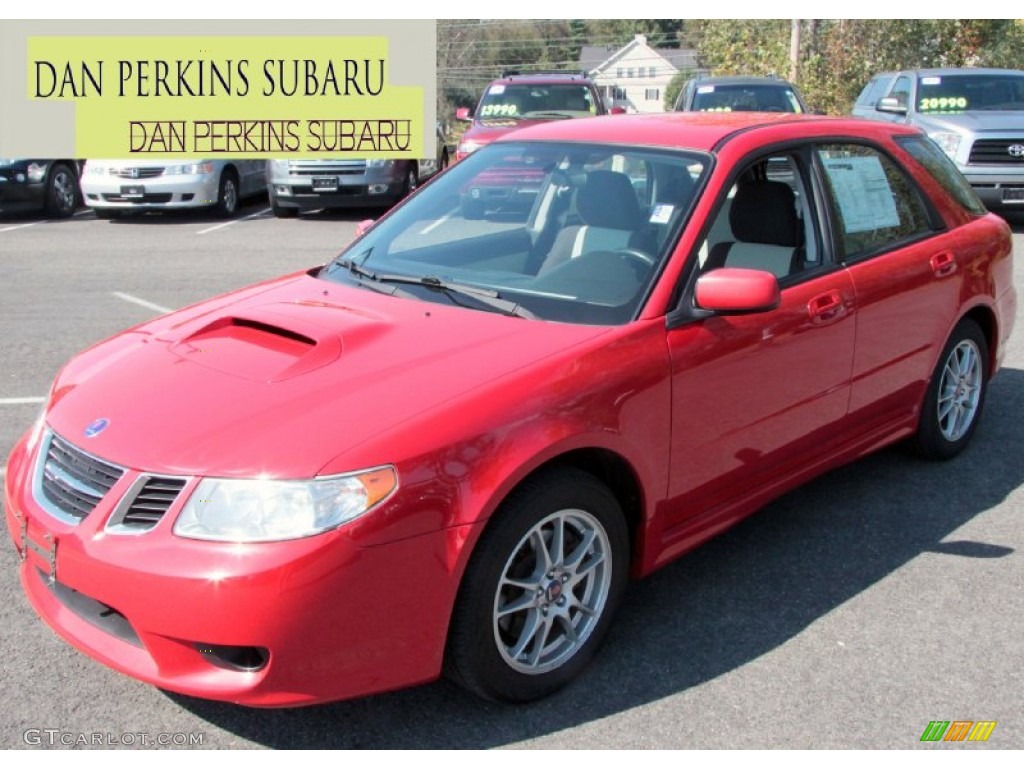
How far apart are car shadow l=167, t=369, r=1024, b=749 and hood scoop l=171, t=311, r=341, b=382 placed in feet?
3.35

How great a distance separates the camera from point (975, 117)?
14.1m

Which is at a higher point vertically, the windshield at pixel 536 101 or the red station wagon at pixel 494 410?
the windshield at pixel 536 101

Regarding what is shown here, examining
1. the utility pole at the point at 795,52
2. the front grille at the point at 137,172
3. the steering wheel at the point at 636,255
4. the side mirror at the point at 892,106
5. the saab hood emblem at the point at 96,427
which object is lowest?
the saab hood emblem at the point at 96,427

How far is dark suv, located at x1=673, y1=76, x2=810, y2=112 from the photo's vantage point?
16.5 m

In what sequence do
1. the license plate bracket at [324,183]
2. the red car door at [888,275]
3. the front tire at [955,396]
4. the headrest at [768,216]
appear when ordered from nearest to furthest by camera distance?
the headrest at [768,216]
the red car door at [888,275]
the front tire at [955,396]
the license plate bracket at [324,183]

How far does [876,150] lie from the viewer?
502 centimetres

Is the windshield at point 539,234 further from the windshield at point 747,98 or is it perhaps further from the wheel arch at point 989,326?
the windshield at point 747,98

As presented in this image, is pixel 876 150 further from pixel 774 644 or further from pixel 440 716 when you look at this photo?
pixel 440 716

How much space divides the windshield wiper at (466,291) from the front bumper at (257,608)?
3.38 ft

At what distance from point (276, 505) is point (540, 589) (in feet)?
3.00

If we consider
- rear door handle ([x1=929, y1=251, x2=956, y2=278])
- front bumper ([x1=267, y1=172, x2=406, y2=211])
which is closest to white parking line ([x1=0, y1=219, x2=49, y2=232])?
front bumper ([x1=267, y1=172, x2=406, y2=211])

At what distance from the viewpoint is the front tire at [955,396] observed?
17.3ft

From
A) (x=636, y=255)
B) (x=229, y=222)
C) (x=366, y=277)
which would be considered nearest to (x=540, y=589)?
(x=636, y=255)

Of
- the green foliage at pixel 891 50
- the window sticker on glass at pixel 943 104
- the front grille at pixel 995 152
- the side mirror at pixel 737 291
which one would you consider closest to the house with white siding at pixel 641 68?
the green foliage at pixel 891 50
